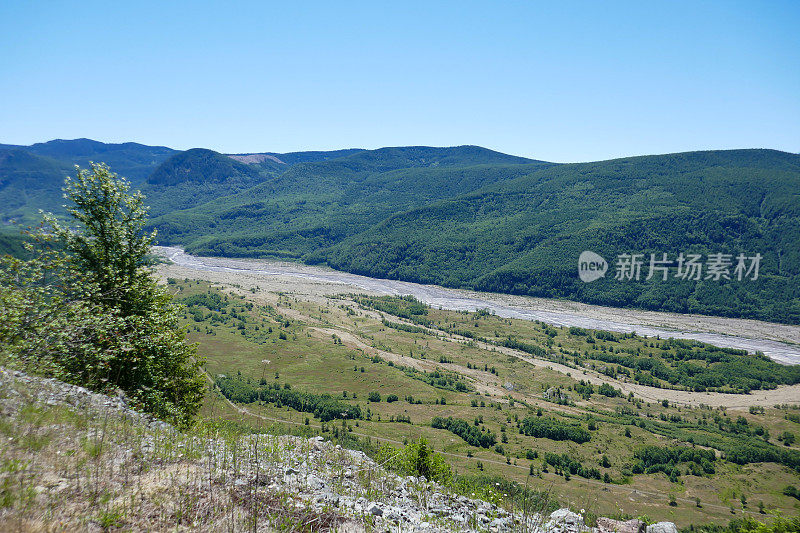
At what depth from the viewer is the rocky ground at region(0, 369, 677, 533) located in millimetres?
6625

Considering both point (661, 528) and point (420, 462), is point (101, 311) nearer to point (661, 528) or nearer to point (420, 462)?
point (420, 462)

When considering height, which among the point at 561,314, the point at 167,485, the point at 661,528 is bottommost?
the point at 561,314

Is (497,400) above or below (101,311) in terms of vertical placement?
below

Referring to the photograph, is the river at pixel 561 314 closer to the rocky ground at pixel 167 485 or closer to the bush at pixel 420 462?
the bush at pixel 420 462

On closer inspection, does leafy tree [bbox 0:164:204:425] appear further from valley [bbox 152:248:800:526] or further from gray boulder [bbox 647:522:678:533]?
gray boulder [bbox 647:522:678:533]

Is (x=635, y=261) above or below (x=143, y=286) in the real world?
above

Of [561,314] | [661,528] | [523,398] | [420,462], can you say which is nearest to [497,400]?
[523,398]

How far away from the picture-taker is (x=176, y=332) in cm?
2006

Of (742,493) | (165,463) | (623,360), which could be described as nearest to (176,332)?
(165,463)

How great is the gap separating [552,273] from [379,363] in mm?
111385

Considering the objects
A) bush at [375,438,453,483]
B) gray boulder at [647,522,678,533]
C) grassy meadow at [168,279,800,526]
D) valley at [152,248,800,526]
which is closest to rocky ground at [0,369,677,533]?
gray boulder at [647,522,678,533]

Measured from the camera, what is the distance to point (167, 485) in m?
8.02

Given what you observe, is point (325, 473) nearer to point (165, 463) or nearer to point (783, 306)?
point (165, 463)

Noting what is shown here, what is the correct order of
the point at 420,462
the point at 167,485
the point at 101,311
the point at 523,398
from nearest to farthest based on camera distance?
1. the point at 167,485
2. the point at 101,311
3. the point at 420,462
4. the point at 523,398
